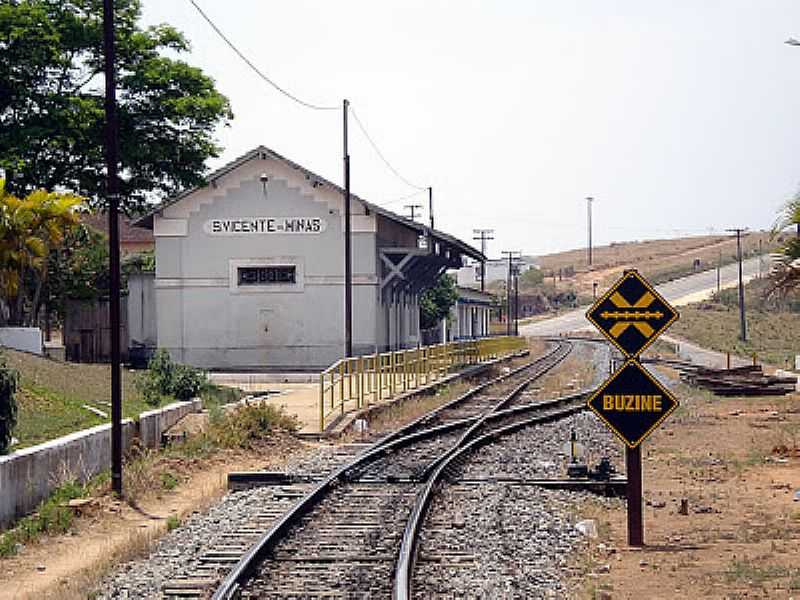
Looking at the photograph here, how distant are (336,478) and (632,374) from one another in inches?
217

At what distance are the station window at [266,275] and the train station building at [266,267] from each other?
0.04 m

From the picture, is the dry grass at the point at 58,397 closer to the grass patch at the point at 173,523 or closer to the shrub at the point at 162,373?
the shrub at the point at 162,373

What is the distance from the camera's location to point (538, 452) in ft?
70.1

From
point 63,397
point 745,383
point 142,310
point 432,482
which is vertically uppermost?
point 142,310

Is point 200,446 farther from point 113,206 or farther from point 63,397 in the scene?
point 113,206

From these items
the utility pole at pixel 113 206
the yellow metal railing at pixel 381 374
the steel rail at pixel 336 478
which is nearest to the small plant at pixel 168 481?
the utility pole at pixel 113 206

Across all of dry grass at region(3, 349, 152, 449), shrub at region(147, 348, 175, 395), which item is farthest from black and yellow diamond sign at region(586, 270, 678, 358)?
shrub at region(147, 348, 175, 395)

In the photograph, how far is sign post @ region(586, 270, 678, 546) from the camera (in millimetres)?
12859

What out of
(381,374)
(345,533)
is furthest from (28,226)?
(345,533)

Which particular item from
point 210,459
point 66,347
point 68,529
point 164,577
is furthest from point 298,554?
point 66,347

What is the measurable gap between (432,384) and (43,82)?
47.1 feet

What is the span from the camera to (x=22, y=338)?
31.7m

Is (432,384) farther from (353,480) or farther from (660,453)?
(353,480)

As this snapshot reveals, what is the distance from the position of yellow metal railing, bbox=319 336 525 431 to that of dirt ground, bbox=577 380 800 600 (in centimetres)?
692
